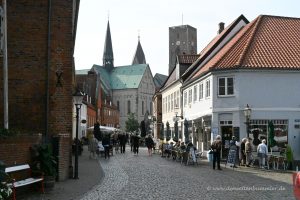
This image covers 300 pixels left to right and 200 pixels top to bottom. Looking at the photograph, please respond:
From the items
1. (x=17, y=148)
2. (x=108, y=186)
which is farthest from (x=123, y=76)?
(x=17, y=148)

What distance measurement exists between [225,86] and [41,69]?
18217mm

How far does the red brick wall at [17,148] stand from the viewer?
511 inches

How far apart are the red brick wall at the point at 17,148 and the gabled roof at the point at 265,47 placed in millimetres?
21143

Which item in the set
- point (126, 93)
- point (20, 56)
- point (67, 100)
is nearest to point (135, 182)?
point (67, 100)

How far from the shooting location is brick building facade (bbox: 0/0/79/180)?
59.5 ft

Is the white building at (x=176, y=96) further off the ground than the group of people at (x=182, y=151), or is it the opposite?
the white building at (x=176, y=96)

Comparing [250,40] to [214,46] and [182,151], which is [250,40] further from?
[182,151]

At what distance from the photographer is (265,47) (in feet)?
119

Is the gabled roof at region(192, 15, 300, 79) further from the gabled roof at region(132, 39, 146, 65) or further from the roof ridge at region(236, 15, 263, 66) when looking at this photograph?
the gabled roof at region(132, 39, 146, 65)

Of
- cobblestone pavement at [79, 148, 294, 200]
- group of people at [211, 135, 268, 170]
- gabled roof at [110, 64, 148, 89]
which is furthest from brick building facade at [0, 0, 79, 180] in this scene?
gabled roof at [110, 64, 148, 89]

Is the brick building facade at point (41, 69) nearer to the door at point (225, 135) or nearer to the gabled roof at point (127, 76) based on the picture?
the door at point (225, 135)

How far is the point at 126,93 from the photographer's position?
131 meters

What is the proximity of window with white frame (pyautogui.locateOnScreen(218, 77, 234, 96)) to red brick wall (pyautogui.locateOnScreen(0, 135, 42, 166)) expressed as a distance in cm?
2081

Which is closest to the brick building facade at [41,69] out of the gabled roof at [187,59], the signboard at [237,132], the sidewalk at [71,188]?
the sidewalk at [71,188]
